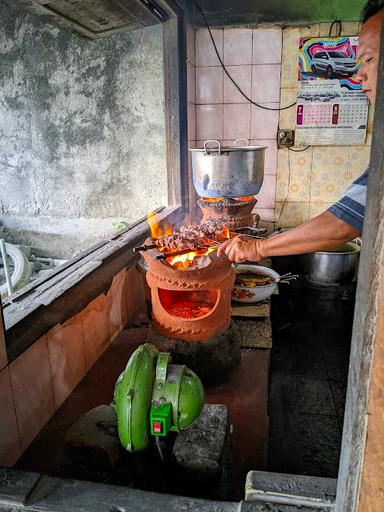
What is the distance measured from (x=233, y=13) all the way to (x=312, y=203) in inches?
104

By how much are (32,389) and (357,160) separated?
15.6ft

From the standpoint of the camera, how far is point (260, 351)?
114 inches

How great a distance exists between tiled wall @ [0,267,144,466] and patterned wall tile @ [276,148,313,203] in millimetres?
3038

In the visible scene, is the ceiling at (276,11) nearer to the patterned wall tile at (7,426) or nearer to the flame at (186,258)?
the flame at (186,258)

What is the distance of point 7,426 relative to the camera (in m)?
1.73

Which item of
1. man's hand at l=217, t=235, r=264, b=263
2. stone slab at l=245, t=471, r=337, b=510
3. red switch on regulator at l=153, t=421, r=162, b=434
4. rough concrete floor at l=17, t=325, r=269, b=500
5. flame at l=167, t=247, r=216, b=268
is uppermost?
man's hand at l=217, t=235, r=264, b=263

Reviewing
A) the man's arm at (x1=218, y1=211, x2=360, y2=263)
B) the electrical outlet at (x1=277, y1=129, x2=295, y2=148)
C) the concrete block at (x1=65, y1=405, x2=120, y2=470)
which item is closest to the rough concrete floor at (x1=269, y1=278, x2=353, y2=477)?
the concrete block at (x1=65, y1=405, x2=120, y2=470)

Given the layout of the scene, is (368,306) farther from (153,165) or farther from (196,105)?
(196,105)

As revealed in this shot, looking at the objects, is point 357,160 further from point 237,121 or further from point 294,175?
point 237,121

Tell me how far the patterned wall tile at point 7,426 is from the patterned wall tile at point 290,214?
4378mm

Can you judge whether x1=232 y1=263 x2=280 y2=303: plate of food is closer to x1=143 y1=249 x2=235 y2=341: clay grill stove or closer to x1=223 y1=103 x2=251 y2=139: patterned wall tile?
x1=143 y1=249 x2=235 y2=341: clay grill stove

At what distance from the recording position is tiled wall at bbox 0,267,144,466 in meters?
1.74

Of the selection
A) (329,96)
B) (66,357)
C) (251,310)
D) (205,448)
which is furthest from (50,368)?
(329,96)

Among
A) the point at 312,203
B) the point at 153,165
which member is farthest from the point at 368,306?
the point at 312,203
